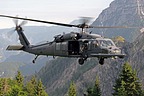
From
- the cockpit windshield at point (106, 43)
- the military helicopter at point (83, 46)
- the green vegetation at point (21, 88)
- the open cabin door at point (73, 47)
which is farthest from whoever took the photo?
the green vegetation at point (21, 88)

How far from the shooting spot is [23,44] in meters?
50.2

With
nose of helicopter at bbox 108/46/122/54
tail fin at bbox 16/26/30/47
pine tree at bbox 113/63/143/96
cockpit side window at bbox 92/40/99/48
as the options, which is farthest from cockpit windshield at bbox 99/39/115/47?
pine tree at bbox 113/63/143/96

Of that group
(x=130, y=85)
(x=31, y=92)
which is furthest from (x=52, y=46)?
(x=31, y=92)

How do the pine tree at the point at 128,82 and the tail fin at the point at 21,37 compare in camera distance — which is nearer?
the tail fin at the point at 21,37

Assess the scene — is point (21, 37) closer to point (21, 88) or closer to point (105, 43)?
point (105, 43)

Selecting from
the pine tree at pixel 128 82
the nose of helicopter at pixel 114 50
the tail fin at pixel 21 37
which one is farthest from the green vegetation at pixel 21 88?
the nose of helicopter at pixel 114 50

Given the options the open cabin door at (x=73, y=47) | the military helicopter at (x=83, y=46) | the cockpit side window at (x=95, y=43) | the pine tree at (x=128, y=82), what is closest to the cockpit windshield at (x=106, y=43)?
the military helicopter at (x=83, y=46)

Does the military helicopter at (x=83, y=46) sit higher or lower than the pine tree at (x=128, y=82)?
higher

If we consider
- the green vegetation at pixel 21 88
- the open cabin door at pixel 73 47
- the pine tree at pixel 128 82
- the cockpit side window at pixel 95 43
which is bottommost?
the green vegetation at pixel 21 88

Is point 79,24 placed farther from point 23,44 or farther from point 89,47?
point 23,44

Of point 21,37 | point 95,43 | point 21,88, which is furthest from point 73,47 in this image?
point 21,88

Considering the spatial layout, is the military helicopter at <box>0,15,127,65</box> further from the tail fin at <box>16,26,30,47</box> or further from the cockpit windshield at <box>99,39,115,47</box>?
the tail fin at <box>16,26,30,47</box>

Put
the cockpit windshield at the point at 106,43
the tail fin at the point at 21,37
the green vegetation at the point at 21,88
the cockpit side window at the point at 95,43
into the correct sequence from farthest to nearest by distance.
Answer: the green vegetation at the point at 21,88
the tail fin at the point at 21,37
the cockpit side window at the point at 95,43
the cockpit windshield at the point at 106,43

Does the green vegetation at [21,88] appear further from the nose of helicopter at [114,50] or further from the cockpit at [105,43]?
the nose of helicopter at [114,50]
